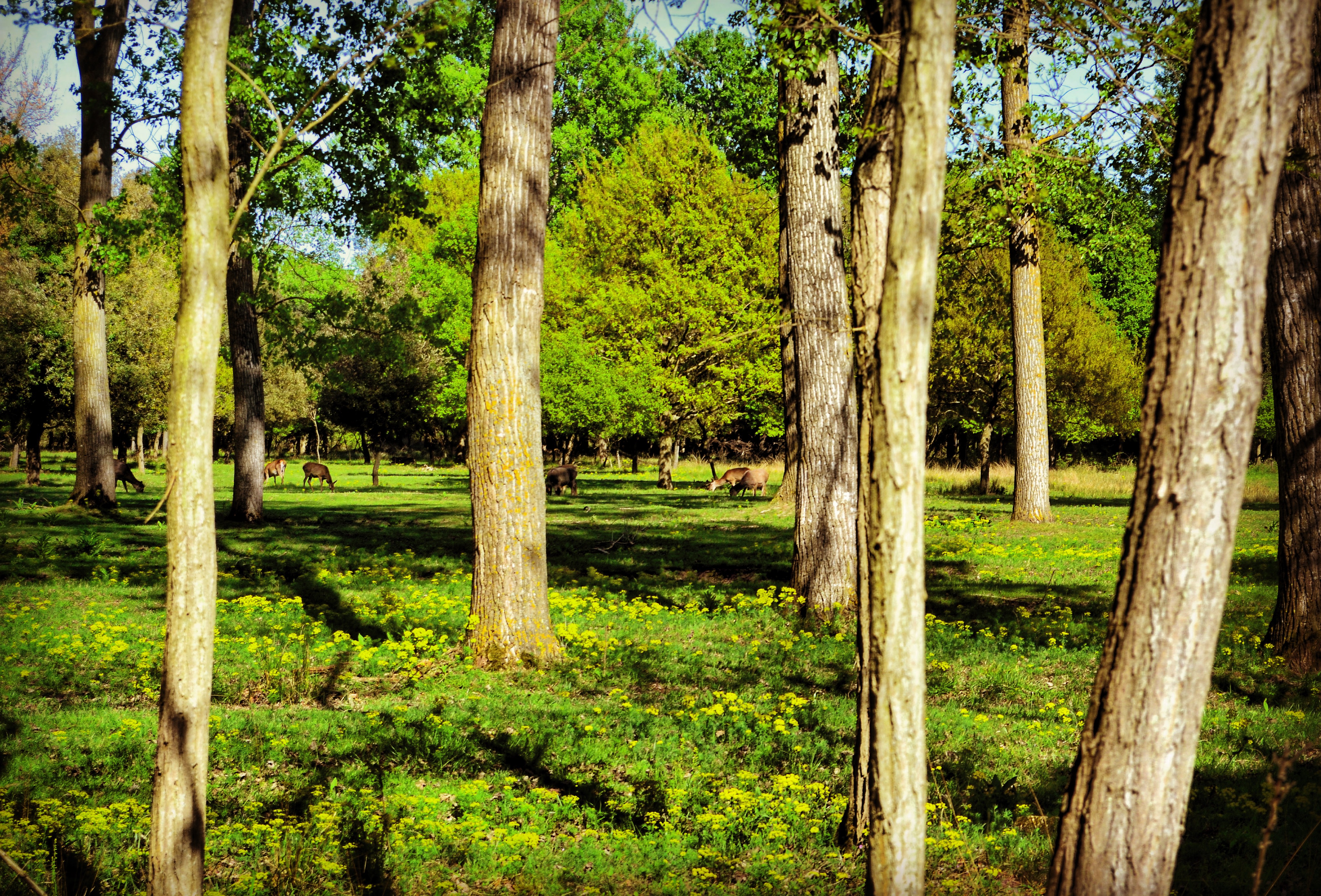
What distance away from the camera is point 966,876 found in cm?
401

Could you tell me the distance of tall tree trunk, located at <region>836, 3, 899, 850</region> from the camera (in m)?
3.45

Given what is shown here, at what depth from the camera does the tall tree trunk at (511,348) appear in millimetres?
7168

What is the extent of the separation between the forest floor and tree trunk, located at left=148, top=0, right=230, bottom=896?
84 centimetres

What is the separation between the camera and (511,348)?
7.15 meters

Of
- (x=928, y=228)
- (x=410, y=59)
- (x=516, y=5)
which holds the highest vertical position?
(x=516, y=5)

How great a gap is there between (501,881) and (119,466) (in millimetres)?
25180

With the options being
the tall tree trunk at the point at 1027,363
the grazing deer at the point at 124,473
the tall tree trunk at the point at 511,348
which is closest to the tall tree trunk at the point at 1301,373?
the tall tree trunk at the point at 511,348

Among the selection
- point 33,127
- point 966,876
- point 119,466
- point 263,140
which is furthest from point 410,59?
point 119,466

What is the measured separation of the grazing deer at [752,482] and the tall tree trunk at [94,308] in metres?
17.7

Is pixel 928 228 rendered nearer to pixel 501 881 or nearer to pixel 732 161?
pixel 501 881

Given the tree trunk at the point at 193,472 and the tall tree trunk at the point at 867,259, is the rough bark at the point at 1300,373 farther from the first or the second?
the tree trunk at the point at 193,472

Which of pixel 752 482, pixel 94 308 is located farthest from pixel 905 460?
pixel 752 482

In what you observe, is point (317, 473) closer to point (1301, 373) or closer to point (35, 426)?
point (35, 426)

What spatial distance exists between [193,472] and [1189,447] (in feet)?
10.6
